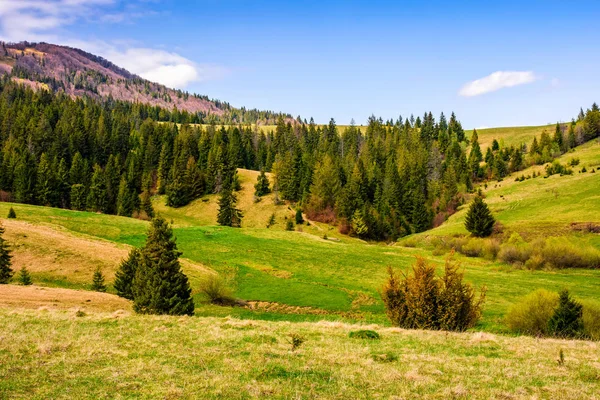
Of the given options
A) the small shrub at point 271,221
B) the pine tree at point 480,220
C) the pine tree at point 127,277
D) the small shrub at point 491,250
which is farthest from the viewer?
the small shrub at point 271,221

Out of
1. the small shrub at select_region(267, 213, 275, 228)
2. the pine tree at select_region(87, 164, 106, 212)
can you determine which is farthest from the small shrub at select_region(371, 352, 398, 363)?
the pine tree at select_region(87, 164, 106, 212)

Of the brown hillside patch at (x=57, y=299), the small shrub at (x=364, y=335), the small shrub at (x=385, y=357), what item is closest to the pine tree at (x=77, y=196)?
the brown hillside patch at (x=57, y=299)

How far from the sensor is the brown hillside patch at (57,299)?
30.9 metres

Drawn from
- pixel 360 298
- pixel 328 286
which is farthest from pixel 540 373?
pixel 328 286

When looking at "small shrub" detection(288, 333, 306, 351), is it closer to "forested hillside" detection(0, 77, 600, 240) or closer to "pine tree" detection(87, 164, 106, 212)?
"forested hillside" detection(0, 77, 600, 240)

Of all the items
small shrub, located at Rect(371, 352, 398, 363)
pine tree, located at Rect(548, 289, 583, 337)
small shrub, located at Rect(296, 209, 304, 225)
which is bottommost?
pine tree, located at Rect(548, 289, 583, 337)

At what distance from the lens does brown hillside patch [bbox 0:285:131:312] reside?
3093 centimetres

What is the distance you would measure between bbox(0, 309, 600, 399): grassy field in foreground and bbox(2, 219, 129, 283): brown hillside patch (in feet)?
90.1

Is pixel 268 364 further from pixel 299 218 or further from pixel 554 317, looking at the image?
pixel 299 218

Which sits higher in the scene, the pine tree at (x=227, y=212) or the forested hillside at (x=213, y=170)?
the forested hillside at (x=213, y=170)

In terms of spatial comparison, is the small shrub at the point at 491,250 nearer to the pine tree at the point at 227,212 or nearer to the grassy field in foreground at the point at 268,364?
the grassy field in foreground at the point at 268,364

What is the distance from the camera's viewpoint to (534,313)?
3062 centimetres

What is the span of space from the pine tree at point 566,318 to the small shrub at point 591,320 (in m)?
1.43

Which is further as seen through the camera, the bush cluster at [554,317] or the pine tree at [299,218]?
the pine tree at [299,218]
